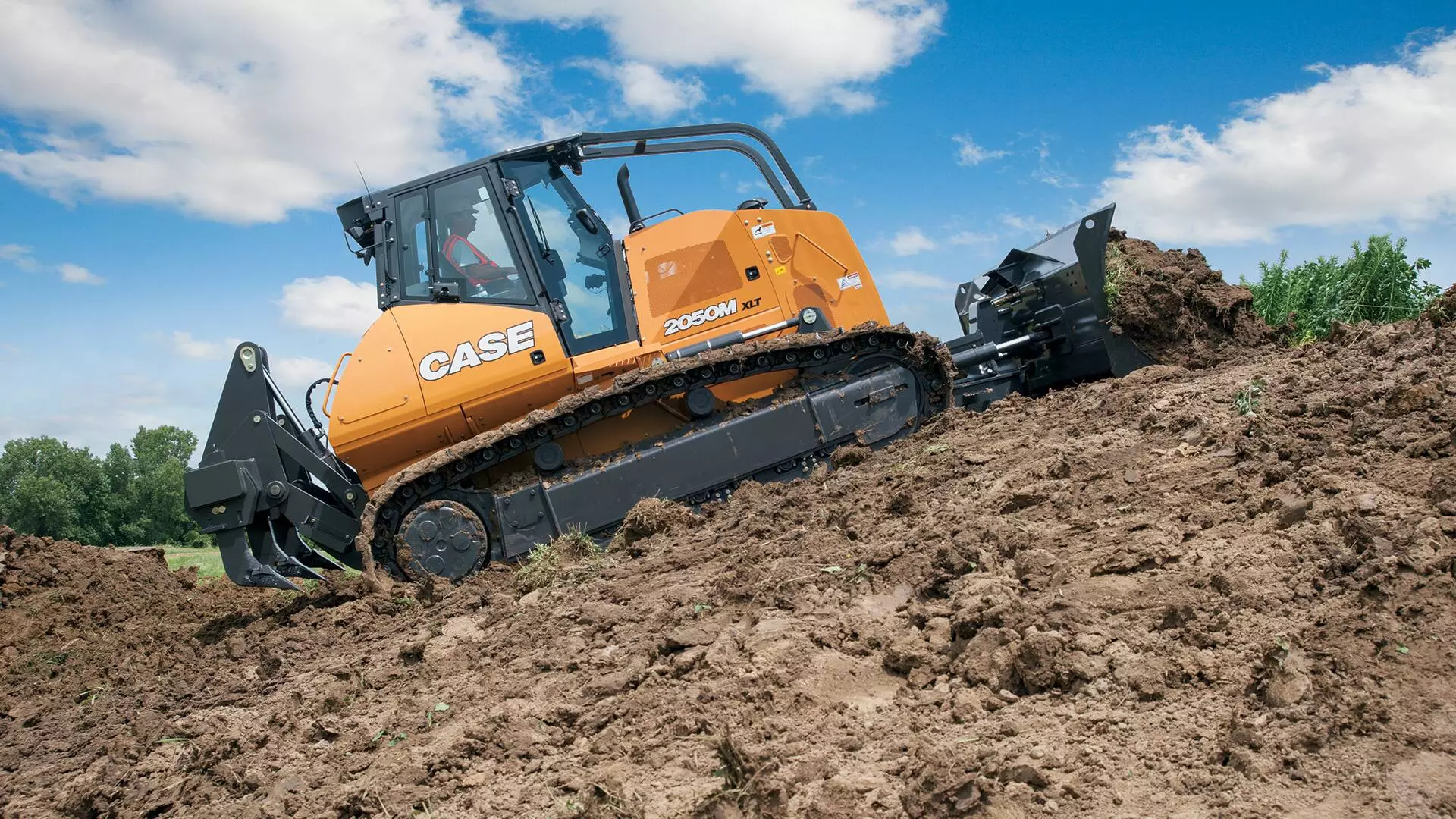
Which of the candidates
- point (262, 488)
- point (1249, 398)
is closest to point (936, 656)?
point (1249, 398)

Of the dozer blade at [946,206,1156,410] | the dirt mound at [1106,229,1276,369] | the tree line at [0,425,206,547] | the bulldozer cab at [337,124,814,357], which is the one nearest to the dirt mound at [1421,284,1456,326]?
the dirt mound at [1106,229,1276,369]

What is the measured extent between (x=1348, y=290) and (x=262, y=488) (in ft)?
36.9

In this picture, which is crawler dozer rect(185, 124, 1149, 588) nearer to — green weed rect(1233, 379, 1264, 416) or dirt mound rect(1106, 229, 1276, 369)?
dirt mound rect(1106, 229, 1276, 369)

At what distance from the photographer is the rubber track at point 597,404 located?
23.0ft

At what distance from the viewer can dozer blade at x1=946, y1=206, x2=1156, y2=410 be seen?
816cm

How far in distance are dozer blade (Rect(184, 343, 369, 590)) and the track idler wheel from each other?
2.38ft

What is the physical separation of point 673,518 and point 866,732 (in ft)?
10.3

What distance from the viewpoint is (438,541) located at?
712 cm

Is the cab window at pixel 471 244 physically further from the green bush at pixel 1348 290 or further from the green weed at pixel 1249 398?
the green bush at pixel 1348 290

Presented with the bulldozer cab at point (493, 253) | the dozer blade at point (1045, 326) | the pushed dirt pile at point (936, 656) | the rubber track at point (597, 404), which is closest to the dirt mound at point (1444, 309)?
the pushed dirt pile at point (936, 656)

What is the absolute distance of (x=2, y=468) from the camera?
40.7 metres

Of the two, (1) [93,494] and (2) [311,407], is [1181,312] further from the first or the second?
(1) [93,494]

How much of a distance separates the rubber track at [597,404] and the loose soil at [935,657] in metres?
0.54

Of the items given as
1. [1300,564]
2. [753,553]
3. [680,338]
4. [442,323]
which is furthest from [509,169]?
[1300,564]
